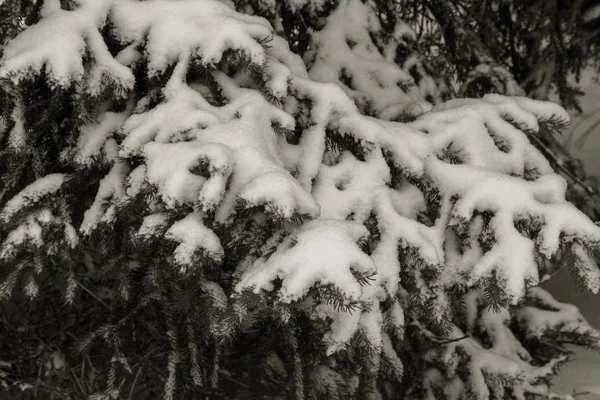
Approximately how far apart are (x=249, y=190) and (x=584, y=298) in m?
4.21

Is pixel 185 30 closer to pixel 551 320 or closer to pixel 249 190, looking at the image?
pixel 249 190

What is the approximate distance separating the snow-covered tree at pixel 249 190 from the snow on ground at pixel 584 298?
520mm

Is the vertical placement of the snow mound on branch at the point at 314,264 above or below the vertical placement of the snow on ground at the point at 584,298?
above

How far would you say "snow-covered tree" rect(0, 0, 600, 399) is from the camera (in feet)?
6.26

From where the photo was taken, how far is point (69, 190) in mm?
2434

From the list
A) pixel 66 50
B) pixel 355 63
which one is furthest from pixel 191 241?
pixel 355 63

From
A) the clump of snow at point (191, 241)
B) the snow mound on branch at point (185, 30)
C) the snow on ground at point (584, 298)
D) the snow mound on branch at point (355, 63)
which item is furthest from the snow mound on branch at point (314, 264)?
the snow mound on branch at point (355, 63)

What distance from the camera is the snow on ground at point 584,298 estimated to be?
161 inches

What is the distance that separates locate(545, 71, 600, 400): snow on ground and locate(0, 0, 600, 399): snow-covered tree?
0.52 meters

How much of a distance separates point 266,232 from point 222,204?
0.19 metres

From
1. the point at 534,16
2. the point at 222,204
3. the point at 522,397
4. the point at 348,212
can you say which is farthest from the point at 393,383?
the point at 534,16

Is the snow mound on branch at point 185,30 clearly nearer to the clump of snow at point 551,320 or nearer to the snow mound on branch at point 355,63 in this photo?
the snow mound on branch at point 355,63

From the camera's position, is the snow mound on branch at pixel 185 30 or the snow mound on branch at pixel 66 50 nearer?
the snow mound on branch at pixel 66 50

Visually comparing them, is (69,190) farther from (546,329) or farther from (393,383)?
(546,329)
